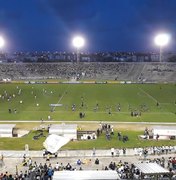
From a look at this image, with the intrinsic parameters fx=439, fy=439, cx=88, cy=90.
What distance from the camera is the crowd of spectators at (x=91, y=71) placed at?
14775 centimetres

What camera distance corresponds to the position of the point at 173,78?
458 feet

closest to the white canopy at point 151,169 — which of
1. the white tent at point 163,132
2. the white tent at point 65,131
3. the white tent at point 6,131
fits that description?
the white tent at point 65,131

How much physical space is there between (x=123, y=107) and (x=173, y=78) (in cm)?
6272

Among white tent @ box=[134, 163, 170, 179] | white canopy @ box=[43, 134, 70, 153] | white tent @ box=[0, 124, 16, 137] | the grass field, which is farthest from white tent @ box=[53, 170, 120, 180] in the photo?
white tent @ box=[0, 124, 16, 137]

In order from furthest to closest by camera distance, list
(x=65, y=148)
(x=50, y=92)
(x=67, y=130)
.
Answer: (x=50, y=92), (x=67, y=130), (x=65, y=148)

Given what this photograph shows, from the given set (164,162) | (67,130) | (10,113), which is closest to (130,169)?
(164,162)

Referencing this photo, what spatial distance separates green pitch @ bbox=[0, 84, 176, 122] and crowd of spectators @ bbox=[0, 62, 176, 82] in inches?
1129

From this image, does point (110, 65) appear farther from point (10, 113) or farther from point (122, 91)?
point (10, 113)

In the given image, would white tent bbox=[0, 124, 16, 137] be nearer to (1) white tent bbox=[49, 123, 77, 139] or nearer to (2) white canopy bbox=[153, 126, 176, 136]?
(1) white tent bbox=[49, 123, 77, 139]

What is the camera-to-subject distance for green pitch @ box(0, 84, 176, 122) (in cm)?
7156

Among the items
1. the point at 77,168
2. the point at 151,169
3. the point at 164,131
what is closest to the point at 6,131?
the point at 77,168

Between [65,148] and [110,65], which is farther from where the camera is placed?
[110,65]

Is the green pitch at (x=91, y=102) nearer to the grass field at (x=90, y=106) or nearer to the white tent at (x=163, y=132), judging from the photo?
the grass field at (x=90, y=106)

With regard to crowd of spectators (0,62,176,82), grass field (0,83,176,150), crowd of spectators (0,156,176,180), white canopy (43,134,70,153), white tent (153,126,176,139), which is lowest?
crowd of spectators (0,156,176,180)
